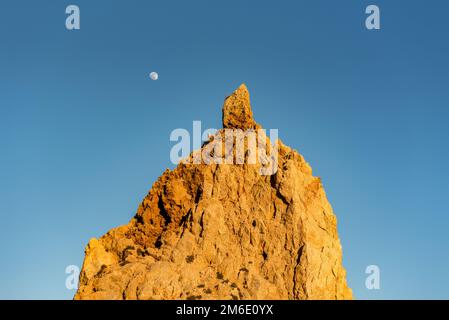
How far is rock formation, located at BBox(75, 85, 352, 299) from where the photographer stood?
70.9m

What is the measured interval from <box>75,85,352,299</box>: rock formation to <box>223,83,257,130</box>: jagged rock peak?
7.16 metres

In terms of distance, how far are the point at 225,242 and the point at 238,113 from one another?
2350cm

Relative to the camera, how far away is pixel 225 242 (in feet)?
250

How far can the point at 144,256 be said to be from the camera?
253 ft

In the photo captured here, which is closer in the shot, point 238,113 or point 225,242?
point 225,242

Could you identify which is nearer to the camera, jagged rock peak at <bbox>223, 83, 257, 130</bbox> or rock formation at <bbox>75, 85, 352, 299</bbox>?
rock formation at <bbox>75, 85, 352, 299</bbox>

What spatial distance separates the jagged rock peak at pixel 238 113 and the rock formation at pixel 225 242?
716 cm

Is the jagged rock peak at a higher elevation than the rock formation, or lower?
higher

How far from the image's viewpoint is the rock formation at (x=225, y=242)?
70.9 m

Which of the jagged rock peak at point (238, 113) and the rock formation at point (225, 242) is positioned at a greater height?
the jagged rock peak at point (238, 113)
